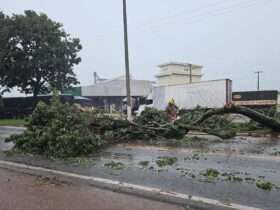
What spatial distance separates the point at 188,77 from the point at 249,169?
57.6 metres

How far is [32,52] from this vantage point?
31297 millimetres

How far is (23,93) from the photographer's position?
112ft

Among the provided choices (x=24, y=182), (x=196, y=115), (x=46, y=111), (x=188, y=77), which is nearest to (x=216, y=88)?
(x=196, y=115)

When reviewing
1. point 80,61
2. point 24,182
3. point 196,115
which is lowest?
point 24,182

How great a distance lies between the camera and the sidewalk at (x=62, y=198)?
4922 mm

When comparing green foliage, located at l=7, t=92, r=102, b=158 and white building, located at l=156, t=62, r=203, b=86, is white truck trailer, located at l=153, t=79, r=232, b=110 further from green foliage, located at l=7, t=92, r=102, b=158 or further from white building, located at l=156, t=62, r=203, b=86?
white building, located at l=156, t=62, r=203, b=86

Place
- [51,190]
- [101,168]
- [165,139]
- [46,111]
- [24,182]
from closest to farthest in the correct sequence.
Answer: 1. [51,190]
2. [24,182]
3. [101,168]
4. [46,111]
5. [165,139]

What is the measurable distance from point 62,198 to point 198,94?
2270 cm

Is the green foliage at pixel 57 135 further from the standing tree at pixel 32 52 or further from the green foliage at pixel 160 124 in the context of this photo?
the standing tree at pixel 32 52

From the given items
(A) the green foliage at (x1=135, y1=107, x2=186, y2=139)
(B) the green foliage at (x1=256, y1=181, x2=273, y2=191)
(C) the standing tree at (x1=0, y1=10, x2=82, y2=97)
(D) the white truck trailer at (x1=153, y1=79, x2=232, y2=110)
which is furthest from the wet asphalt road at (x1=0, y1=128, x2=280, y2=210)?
(C) the standing tree at (x1=0, y1=10, x2=82, y2=97)

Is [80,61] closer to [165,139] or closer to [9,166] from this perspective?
[165,139]

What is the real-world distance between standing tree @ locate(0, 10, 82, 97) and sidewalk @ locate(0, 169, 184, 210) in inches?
1033

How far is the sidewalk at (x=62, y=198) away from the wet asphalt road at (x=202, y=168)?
72cm

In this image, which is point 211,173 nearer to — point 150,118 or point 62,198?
point 62,198
